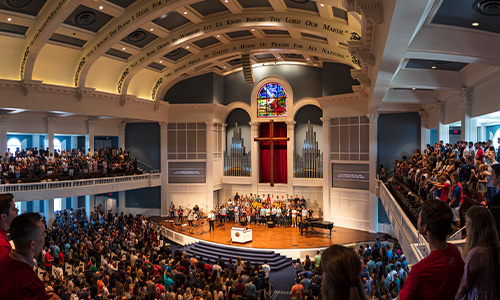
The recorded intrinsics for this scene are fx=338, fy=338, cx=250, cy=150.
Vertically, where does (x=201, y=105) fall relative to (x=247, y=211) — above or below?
above

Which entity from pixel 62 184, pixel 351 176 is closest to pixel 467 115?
pixel 351 176

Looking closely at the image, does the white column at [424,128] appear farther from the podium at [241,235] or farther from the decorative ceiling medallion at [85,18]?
the decorative ceiling medallion at [85,18]

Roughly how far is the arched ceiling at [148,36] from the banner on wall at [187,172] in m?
5.91

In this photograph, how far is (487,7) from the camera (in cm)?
611

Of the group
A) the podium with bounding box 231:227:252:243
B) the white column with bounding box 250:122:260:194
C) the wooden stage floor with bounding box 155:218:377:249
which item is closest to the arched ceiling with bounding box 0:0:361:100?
the white column with bounding box 250:122:260:194

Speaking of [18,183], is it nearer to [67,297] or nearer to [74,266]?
[74,266]

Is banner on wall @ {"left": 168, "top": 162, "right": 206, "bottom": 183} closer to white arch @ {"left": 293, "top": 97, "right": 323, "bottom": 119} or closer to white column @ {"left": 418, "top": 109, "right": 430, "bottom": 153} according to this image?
white arch @ {"left": 293, "top": 97, "right": 323, "bottom": 119}

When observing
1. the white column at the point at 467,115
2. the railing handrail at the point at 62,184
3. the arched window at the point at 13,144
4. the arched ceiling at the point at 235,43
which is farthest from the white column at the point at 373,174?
the arched window at the point at 13,144

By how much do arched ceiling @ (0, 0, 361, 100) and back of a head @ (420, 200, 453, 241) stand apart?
11192mm

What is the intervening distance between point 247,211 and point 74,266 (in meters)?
10.8

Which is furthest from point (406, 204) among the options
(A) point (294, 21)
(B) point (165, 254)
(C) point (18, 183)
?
(C) point (18, 183)

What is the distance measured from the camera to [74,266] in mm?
11648

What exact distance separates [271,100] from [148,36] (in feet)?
31.3

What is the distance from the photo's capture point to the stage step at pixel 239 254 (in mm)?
15328
